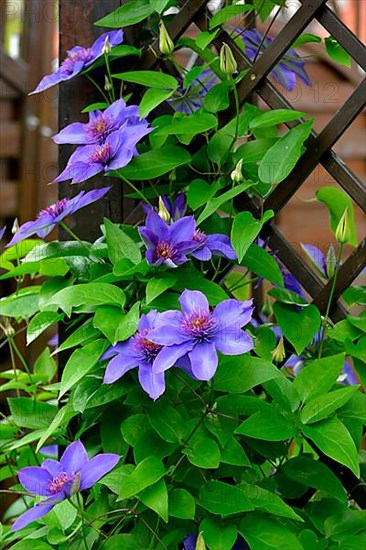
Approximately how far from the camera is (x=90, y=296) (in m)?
0.83

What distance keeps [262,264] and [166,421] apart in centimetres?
21

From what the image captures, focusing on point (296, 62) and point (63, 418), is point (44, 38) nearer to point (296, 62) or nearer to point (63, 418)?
point (296, 62)

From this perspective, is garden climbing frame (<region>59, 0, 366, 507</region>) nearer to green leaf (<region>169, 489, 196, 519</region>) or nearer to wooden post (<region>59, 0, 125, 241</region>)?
wooden post (<region>59, 0, 125, 241</region>)

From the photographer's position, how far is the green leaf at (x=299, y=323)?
0.88 m

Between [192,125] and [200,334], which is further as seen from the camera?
[192,125]

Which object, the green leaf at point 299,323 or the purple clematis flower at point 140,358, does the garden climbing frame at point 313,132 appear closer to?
the green leaf at point 299,323

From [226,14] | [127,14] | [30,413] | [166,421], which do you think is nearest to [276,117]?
[226,14]

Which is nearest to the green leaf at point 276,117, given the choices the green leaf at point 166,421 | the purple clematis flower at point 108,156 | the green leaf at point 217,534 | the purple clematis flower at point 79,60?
the purple clematis flower at point 108,156

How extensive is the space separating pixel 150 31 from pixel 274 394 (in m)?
0.52

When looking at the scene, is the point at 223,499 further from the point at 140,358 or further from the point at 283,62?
the point at 283,62

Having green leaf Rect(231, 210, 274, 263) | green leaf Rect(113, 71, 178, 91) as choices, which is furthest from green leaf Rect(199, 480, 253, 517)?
green leaf Rect(113, 71, 178, 91)

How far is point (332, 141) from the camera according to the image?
91 centimetres

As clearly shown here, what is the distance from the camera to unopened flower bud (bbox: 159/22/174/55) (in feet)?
3.03

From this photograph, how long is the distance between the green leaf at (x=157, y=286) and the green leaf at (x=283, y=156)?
6.2 inches
